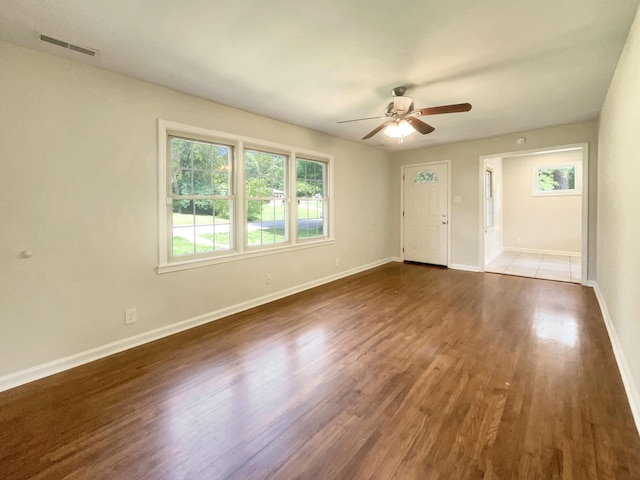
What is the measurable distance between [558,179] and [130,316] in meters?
8.73

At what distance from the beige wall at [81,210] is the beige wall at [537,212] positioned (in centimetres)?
722

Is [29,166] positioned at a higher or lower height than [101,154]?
lower

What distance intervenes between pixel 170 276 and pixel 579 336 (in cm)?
404

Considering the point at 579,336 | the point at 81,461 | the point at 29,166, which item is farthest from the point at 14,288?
the point at 579,336

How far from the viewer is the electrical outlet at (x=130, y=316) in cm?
280

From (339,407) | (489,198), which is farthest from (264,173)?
(489,198)

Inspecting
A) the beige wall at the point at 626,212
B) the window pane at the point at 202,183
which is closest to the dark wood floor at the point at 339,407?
the beige wall at the point at 626,212

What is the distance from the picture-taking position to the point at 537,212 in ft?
24.2

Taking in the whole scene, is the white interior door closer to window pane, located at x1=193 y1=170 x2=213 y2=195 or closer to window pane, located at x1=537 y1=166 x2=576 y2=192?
window pane, located at x1=537 y1=166 x2=576 y2=192

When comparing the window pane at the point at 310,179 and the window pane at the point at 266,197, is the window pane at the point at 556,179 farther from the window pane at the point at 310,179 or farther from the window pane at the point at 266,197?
the window pane at the point at 266,197

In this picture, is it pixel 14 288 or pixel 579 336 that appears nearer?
pixel 14 288

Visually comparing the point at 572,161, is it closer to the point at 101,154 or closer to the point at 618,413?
the point at 618,413

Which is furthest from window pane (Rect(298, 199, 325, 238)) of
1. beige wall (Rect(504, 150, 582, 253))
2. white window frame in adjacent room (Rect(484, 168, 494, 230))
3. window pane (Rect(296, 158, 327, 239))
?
beige wall (Rect(504, 150, 582, 253))

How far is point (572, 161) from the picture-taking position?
684 cm
